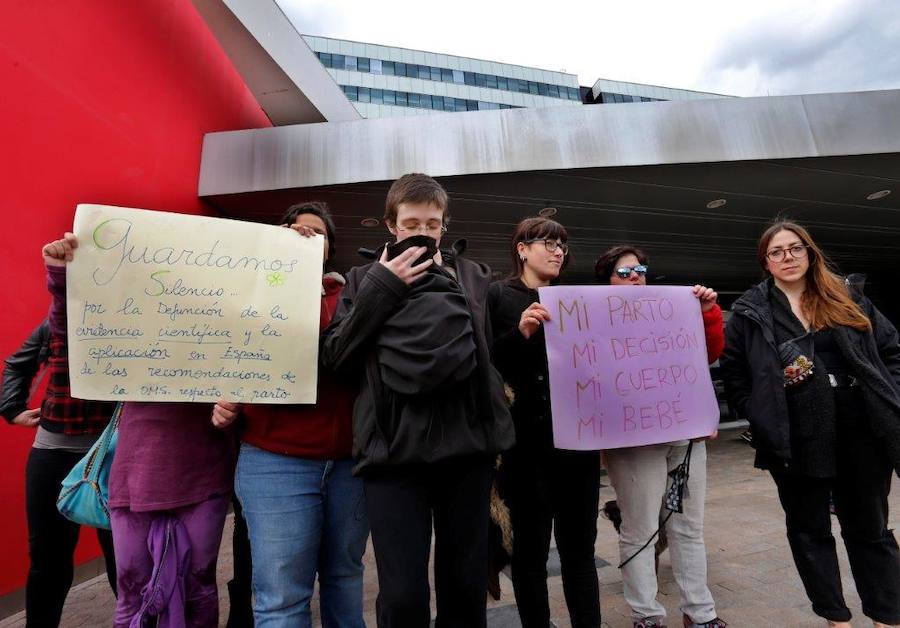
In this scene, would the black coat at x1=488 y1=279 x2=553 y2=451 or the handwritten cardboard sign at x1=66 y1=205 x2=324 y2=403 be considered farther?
the black coat at x1=488 y1=279 x2=553 y2=451

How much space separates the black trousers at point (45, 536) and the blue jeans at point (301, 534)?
1.19 metres

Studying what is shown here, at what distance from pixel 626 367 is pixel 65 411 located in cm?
244

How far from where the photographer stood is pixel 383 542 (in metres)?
1.23

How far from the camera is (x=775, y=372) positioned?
6.23 feet

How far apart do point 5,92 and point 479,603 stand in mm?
3944

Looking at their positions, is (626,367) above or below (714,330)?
below

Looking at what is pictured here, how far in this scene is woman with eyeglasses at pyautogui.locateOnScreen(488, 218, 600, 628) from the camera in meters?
1.73

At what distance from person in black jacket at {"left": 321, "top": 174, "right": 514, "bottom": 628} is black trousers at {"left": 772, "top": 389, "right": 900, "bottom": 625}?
153 cm

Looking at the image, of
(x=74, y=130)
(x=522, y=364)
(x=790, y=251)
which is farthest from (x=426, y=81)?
(x=522, y=364)

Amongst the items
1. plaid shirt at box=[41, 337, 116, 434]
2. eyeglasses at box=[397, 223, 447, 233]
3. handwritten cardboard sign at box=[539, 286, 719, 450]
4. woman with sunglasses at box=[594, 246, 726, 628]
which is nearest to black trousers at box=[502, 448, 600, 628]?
handwritten cardboard sign at box=[539, 286, 719, 450]

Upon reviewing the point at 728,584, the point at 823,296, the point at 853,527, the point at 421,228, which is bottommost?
the point at 728,584

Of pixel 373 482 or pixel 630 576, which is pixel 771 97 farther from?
pixel 373 482

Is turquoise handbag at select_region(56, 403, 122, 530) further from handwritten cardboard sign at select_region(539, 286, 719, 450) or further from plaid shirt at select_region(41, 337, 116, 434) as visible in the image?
handwritten cardboard sign at select_region(539, 286, 719, 450)

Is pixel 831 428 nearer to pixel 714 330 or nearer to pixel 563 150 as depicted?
pixel 714 330
